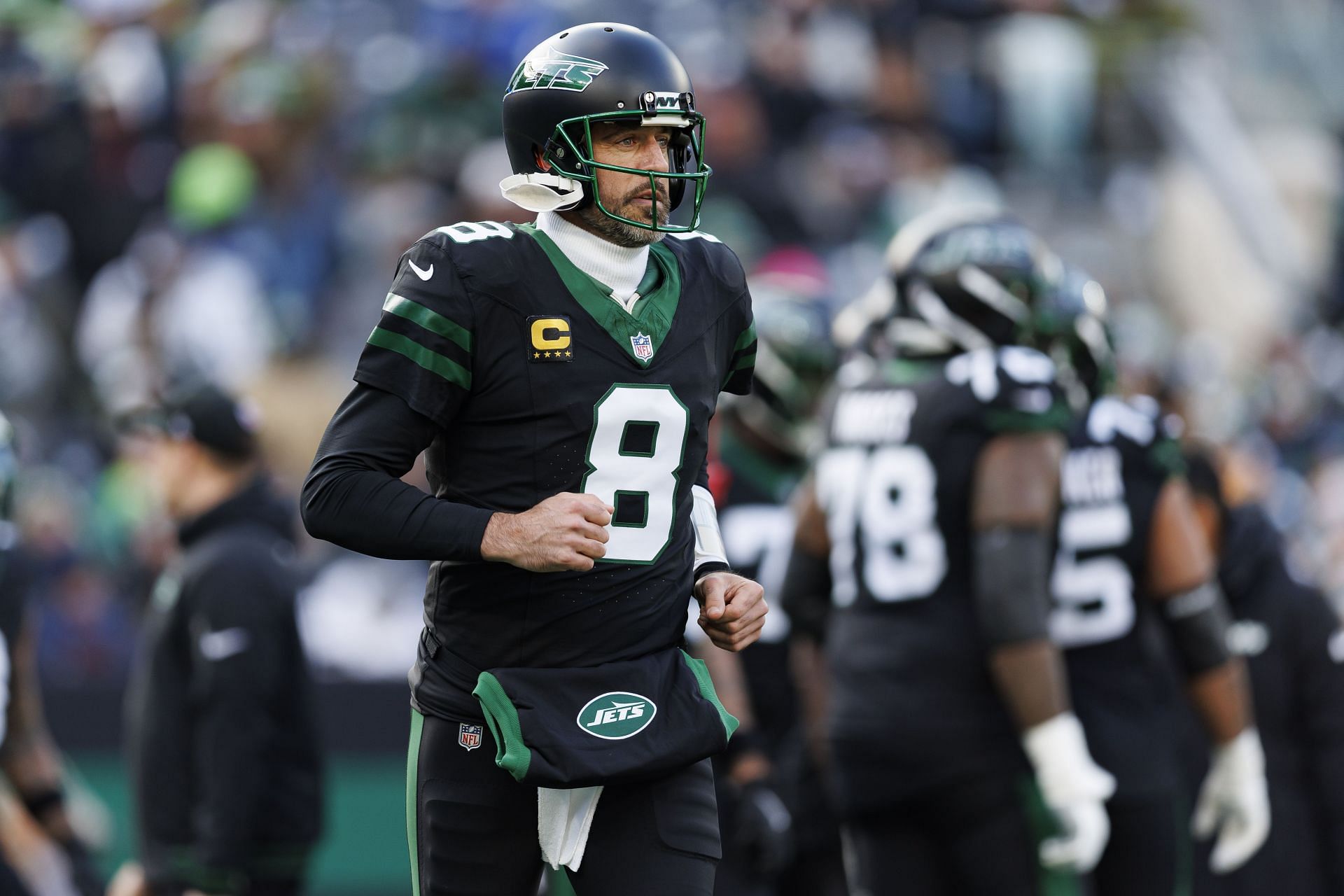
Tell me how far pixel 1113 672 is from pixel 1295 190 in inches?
389

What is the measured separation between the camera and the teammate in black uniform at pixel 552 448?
367 centimetres

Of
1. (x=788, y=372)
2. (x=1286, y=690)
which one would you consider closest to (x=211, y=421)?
(x=788, y=372)

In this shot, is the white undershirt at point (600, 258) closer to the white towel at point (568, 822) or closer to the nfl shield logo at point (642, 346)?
the nfl shield logo at point (642, 346)

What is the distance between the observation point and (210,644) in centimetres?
575

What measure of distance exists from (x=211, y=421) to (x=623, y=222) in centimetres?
263

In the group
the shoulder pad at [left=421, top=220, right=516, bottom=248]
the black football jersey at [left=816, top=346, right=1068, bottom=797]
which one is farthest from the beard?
the black football jersey at [left=816, top=346, right=1068, bottom=797]

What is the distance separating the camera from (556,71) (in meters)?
3.91

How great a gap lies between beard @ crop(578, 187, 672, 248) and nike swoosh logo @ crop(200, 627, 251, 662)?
7.85 feet

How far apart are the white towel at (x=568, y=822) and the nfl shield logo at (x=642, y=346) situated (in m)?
0.84

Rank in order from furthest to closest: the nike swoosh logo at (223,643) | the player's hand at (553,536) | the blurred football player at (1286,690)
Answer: the blurred football player at (1286,690)
the nike swoosh logo at (223,643)
the player's hand at (553,536)

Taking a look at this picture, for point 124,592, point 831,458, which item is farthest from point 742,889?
point 124,592

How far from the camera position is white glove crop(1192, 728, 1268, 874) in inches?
238

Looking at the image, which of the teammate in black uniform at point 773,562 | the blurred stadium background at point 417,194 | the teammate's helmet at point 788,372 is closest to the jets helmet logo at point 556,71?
the teammate in black uniform at point 773,562

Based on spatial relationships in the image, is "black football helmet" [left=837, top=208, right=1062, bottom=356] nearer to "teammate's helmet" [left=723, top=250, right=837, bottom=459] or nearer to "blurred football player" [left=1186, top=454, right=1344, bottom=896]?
"teammate's helmet" [left=723, top=250, right=837, bottom=459]
